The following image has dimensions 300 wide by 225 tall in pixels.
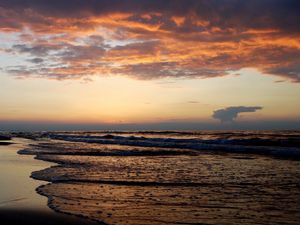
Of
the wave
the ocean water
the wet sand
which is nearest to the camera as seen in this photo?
the wet sand

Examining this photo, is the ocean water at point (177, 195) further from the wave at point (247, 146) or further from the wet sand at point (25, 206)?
the wave at point (247, 146)

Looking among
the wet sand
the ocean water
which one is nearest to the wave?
the ocean water

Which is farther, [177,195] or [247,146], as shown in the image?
[247,146]

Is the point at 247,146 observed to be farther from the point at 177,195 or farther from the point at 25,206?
the point at 25,206

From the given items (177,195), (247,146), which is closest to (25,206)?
(177,195)

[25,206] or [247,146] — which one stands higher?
[247,146]

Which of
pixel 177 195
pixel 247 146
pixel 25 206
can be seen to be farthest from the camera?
pixel 247 146

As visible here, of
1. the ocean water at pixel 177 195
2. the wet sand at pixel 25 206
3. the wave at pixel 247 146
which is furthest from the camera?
the wave at pixel 247 146

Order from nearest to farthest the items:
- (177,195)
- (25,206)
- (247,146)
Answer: (25,206) < (177,195) < (247,146)

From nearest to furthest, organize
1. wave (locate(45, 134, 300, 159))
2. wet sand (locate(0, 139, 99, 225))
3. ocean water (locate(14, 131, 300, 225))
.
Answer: wet sand (locate(0, 139, 99, 225)) < ocean water (locate(14, 131, 300, 225)) < wave (locate(45, 134, 300, 159))

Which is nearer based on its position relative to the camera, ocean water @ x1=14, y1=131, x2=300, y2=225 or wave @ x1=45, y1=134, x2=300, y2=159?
ocean water @ x1=14, y1=131, x2=300, y2=225

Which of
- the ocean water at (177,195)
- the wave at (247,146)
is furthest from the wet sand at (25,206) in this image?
the wave at (247,146)

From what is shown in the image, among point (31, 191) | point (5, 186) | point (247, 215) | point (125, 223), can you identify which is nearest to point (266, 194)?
point (247, 215)

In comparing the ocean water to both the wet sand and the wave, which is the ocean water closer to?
the wet sand
